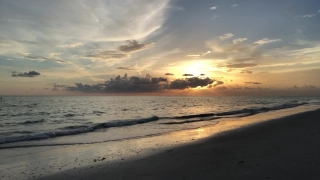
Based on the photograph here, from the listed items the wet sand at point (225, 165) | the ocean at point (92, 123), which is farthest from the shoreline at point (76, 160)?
the ocean at point (92, 123)

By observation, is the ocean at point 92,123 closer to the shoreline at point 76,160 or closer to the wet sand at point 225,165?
the shoreline at point 76,160

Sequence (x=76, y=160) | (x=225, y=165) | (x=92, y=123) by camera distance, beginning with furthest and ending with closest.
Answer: (x=92, y=123) < (x=76, y=160) < (x=225, y=165)

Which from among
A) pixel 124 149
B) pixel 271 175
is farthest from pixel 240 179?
pixel 124 149

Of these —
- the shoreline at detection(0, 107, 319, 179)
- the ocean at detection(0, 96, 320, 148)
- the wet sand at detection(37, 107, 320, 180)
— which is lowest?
the ocean at detection(0, 96, 320, 148)

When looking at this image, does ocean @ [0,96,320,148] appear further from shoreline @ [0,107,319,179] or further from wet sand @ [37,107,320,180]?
wet sand @ [37,107,320,180]

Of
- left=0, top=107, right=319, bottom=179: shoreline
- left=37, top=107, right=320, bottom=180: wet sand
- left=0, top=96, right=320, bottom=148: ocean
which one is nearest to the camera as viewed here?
left=37, top=107, right=320, bottom=180: wet sand

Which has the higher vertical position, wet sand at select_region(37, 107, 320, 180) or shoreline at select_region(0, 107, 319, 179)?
wet sand at select_region(37, 107, 320, 180)

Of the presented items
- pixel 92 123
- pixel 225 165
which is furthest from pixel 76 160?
pixel 92 123

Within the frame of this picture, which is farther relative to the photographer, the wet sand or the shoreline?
the shoreline

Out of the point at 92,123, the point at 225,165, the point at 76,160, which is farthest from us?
the point at 92,123

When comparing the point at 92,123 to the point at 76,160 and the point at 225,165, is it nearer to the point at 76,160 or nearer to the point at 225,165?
the point at 76,160

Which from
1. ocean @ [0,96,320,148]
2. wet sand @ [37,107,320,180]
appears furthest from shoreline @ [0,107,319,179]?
ocean @ [0,96,320,148]

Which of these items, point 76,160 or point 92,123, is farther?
point 92,123

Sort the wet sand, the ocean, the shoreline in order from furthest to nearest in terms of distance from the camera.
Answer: the ocean → the shoreline → the wet sand
